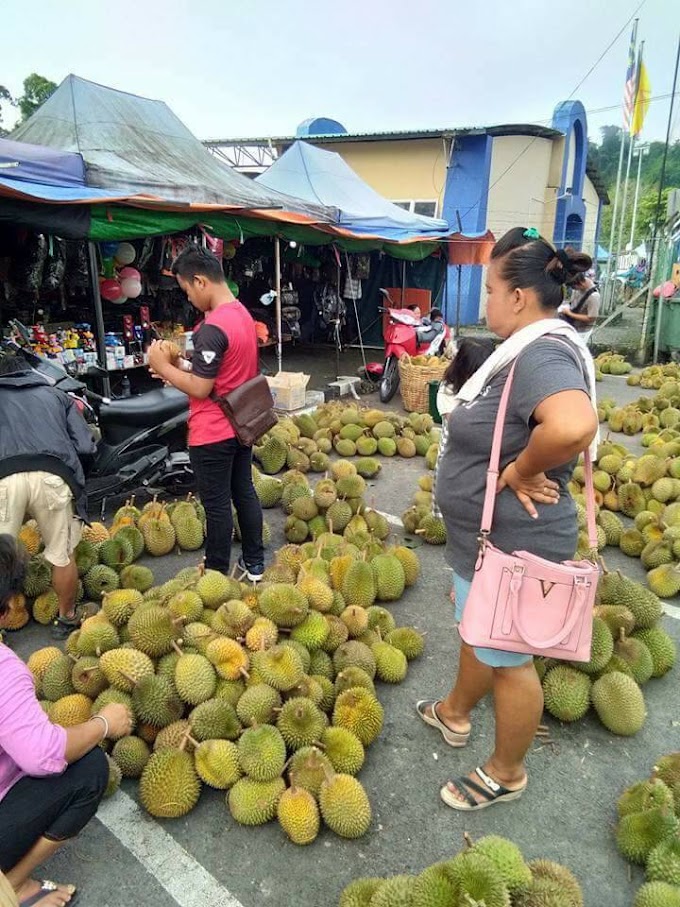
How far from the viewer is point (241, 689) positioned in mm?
2301

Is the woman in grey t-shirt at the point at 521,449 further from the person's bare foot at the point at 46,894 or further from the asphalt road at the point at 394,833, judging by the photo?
the person's bare foot at the point at 46,894

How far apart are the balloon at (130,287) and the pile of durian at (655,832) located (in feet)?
21.1

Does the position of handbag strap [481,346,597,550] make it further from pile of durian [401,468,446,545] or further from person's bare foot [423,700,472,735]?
pile of durian [401,468,446,545]

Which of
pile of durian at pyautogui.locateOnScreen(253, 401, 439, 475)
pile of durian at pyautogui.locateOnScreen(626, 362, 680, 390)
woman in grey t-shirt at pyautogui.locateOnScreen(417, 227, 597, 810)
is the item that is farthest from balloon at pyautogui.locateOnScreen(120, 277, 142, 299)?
pile of durian at pyautogui.locateOnScreen(626, 362, 680, 390)

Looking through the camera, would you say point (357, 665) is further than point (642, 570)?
No

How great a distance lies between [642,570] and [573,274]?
107 inches

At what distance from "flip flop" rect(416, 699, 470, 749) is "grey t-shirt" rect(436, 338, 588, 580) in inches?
31.2

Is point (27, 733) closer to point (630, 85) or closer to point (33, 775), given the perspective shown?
point (33, 775)

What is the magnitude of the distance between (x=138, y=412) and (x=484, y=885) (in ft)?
12.3

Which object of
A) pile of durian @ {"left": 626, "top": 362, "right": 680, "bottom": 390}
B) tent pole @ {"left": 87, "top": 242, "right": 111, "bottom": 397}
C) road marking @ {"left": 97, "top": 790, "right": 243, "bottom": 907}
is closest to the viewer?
road marking @ {"left": 97, "top": 790, "right": 243, "bottom": 907}

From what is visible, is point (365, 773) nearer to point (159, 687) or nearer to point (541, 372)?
point (159, 687)

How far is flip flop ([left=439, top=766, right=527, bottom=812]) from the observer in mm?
2135

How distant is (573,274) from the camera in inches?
69.6

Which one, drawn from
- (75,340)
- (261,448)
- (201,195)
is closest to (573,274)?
(261,448)
